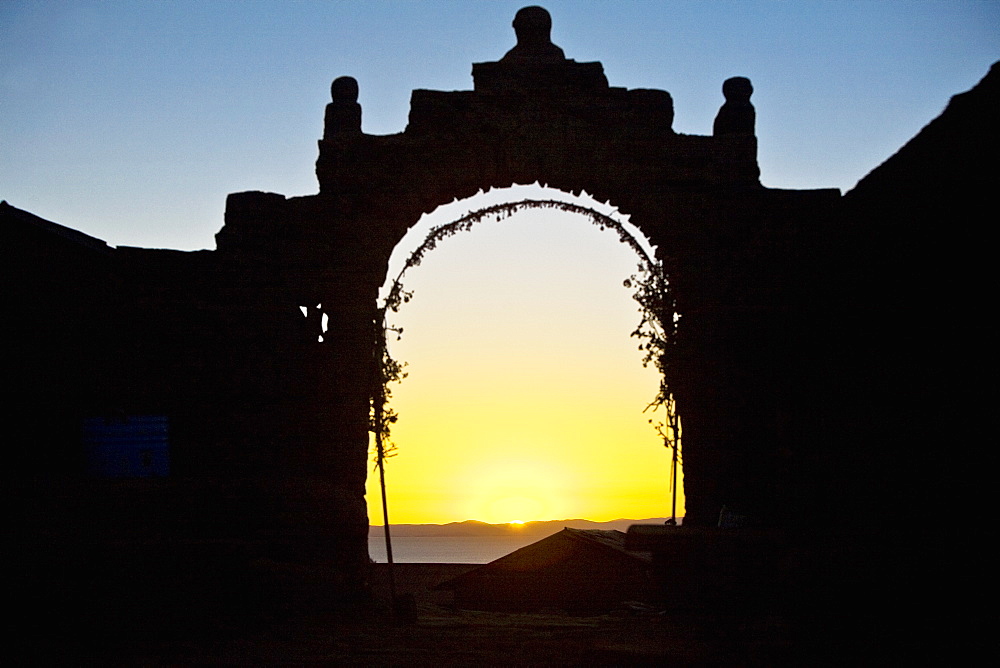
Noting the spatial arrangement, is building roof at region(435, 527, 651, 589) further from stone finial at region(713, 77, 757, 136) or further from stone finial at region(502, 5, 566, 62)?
stone finial at region(502, 5, 566, 62)

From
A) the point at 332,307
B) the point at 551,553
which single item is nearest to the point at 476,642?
the point at 551,553

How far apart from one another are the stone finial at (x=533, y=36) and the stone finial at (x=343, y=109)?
2.06 metres

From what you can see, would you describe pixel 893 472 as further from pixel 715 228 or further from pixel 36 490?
pixel 36 490

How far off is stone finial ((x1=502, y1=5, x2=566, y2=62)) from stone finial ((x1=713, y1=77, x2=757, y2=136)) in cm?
222

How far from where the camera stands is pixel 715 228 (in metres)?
11.3

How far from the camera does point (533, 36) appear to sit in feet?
39.2

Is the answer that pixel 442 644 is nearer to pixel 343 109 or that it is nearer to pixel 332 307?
pixel 332 307

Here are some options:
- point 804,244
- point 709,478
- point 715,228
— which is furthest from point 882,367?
point 715,228

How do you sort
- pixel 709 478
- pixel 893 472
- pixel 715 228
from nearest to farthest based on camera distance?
1. pixel 893 472
2. pixel 709 478
3. pixel 715 228

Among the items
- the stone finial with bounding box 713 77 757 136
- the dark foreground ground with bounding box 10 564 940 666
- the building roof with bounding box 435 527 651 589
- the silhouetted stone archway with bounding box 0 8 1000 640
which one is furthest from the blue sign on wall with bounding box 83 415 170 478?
the stone finial with bounding box 713 77 757 136

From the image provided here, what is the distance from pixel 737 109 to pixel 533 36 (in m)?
2.85

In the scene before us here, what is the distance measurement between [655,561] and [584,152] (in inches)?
239

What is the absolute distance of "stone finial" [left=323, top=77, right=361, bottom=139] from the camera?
11852mm

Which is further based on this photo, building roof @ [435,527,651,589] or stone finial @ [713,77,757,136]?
stone finial @ [713,77,757,136]
